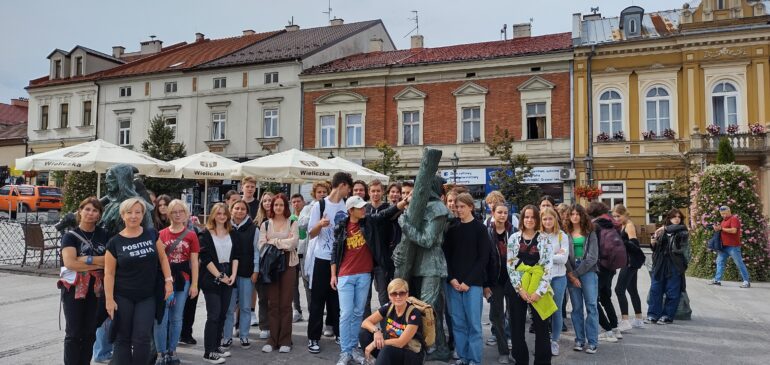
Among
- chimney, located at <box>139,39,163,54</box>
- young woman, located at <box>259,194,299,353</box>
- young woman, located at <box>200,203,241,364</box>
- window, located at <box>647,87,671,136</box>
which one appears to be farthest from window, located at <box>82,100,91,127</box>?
young woman, located at <box>200,203,241,364</box>

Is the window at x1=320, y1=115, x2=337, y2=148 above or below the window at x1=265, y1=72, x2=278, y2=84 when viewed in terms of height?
below

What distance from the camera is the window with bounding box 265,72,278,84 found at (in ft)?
90.7

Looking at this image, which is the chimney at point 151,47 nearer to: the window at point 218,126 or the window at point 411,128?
the window at point 218,126

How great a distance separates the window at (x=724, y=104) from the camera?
20844 millimetres

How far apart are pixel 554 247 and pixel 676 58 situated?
1956cm

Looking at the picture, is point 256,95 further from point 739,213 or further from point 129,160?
point 739,213

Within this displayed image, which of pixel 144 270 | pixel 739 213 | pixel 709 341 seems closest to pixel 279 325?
pixel 144 270

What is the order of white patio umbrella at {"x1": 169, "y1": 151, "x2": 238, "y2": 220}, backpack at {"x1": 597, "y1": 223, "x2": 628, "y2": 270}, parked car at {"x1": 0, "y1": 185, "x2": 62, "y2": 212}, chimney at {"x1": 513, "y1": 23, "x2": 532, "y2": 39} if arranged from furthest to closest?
parked car at {"x1": 0, "y1": 185, "x2": 62, "y2": 212} → chimney at {"x1": 513, "y1": 23, "x2": 532, "y2": 39} → white patio umbrella at {"x1": 169, "y1": 151, "x2": 238, "y2": 220} → backpack at {"x1": 597, "y1": 223, "x2": 628, "y2": 270}

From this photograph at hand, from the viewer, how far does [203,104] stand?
94.9 ft

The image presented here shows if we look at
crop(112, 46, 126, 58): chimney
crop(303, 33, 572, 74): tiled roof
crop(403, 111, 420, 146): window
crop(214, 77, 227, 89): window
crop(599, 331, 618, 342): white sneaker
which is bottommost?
crop(599, 331, 618, 342): white sneaker

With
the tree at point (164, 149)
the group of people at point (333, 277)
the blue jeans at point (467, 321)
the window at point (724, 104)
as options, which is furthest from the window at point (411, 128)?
the blue jeans at point (467, 321)

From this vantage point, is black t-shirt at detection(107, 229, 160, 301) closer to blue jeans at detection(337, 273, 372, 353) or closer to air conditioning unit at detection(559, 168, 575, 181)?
blue jeans at detection(337, 273, 372, 353)

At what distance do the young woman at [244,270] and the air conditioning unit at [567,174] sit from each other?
731 inches

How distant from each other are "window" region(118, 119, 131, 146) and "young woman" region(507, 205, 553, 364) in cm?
3025
